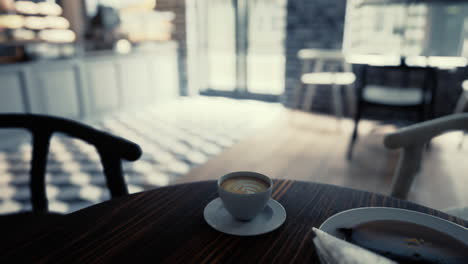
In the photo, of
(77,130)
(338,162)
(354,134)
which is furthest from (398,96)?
(77,130)

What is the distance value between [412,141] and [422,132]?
1.7 inches

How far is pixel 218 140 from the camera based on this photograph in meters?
3.24

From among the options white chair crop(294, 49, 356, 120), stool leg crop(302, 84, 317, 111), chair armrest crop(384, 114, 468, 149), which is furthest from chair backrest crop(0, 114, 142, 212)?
stool leg crop(302, 84, 317, 111)

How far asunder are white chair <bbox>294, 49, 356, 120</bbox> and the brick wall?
6.24ft

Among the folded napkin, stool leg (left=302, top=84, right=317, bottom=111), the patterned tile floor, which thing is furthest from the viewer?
stool leg (left=302, top=84, right=317, bottom=111)

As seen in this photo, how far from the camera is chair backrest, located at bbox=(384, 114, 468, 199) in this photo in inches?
36.8

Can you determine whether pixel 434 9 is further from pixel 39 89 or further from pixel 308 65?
pixel 39 89

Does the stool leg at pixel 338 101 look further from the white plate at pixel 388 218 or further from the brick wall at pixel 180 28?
the white plate at pixel 388 218

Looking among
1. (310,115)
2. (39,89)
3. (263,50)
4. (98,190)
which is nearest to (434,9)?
(310,115)

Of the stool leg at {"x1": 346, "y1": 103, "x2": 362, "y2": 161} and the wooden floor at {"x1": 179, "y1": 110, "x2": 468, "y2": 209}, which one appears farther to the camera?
the stool leg at {"x1": 346, "y1": 103, "x2": 362, "y2": 161}

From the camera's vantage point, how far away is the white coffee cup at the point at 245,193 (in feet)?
1.80

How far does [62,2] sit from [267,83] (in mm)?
3771

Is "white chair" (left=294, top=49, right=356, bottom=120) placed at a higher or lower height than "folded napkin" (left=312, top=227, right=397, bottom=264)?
lower

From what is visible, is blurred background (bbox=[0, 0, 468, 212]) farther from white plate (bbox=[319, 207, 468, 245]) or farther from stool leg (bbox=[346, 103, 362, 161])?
white plate (bbox=[319, 207, 468, 245])
